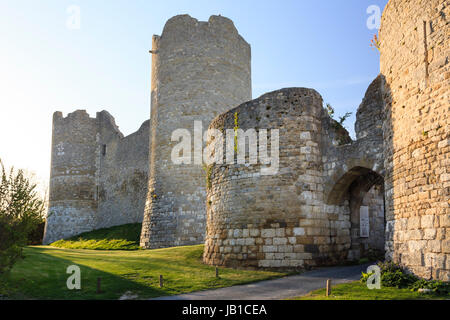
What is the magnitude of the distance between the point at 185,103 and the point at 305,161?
11.0 m

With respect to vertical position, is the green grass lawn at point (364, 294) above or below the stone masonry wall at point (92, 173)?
below

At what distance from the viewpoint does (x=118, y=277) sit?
38.9ft

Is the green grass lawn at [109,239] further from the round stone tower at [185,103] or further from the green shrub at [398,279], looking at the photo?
the green shrub at [398,279]

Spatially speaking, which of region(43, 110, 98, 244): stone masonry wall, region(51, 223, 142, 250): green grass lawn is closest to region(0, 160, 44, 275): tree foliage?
region(51, 223, 142, 250): green grass lawn

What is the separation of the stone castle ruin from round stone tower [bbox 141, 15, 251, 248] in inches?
2.2

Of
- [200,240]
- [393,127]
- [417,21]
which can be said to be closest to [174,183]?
[200,240]

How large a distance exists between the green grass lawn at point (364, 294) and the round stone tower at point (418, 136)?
1.96 ft

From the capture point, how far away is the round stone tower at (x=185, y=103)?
70.5 ft

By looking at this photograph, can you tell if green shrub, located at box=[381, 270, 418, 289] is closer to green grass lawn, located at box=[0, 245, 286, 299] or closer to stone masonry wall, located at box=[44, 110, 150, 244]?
green grass lawn, located at box=[0, 245, 286, 299]

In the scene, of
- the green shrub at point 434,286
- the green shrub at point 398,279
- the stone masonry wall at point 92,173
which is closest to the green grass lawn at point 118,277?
the green shrub at point 398,279

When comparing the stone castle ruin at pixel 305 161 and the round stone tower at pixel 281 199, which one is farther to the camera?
the round stone tower at pixel 281 199

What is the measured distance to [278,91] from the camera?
13.9m
